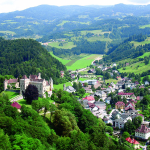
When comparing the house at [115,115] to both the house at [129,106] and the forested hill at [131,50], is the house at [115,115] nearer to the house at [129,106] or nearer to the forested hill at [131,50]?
the house at [129,106]

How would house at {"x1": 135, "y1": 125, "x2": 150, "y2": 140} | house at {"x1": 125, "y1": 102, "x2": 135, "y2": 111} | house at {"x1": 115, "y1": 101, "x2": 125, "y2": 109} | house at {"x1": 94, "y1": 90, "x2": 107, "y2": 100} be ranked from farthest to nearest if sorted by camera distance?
house at {"x1": 94, "y1": 90, "x2": 107, "y2": 100} < house at {"x1": 115, "y1": 101, "x2": 125, "y2": 109} < house at {"x1": 125, "y1": 102, "x2": 135, "y2": 111} < house at {"x1": 135, "y1": 125, "x2": 150, "y2": 140}

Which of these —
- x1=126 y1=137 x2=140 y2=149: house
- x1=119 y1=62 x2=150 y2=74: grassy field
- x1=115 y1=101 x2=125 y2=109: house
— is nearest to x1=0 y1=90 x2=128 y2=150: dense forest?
x1=126 y1=137 x2=140 y2=149: house

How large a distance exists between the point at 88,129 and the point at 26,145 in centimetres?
1872

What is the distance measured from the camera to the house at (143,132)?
53875 mm

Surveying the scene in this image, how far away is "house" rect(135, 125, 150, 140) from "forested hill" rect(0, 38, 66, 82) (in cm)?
4220

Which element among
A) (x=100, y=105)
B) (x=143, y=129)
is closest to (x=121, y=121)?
(x=143, y=129)

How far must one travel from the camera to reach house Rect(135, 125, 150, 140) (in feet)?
177

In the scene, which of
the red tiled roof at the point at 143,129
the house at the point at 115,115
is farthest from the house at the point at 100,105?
the red tiled roof at the point at 143,129

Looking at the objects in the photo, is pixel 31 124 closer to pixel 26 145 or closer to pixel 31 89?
pixel 26 145

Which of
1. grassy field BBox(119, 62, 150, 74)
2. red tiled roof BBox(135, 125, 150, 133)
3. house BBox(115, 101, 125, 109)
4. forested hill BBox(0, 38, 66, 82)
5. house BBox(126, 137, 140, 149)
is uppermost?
forested hill BBox(0, 38, 66, 82)

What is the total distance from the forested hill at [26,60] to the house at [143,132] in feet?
138

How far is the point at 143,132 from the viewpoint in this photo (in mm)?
53906

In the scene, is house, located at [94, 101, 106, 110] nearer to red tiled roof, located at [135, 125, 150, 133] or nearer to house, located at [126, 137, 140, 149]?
red tiled roof, located at [135, 125, 150, 133]

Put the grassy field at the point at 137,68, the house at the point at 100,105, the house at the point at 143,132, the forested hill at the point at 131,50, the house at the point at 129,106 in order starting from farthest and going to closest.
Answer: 1. the forested hill at the point at 131,50
2. the grassy field at the point at 137,68
3. the house at the point at 100,105
4. the house at the point at 129,106
5. the house at the point at 143,132
